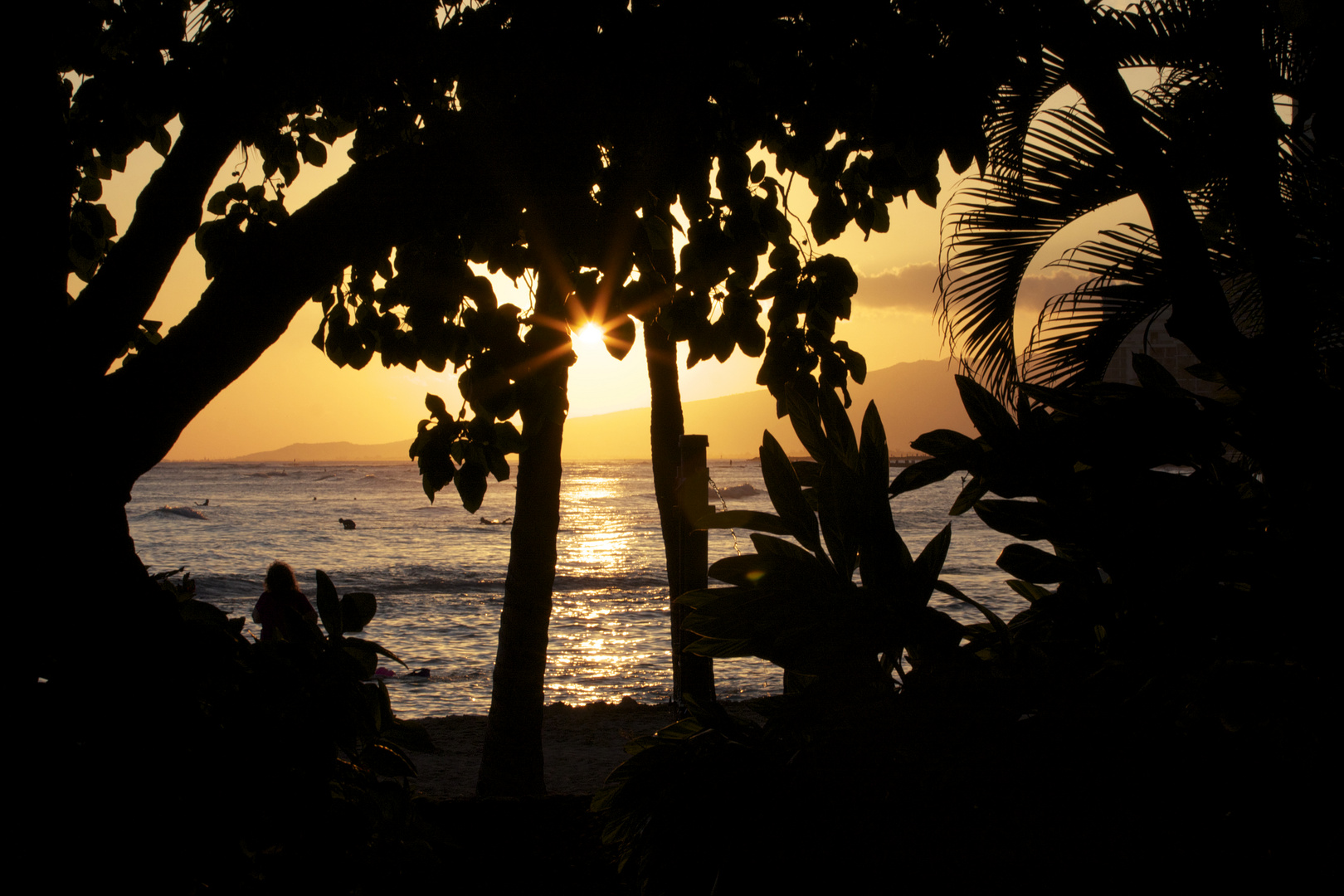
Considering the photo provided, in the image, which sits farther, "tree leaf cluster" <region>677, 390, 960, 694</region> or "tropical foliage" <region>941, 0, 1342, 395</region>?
"tropical foliage" <region>941, 0, 1342, 395</region>

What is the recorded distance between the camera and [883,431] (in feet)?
3.54

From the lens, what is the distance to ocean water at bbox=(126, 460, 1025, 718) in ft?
35.4

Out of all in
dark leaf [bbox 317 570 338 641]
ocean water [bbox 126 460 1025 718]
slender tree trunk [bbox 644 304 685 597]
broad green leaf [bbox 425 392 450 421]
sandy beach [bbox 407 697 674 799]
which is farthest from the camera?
ocean water [bbox 126 460 1025 718]

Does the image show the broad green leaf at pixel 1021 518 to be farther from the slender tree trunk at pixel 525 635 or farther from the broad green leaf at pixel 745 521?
the slender tree trunk at pixel 525 635

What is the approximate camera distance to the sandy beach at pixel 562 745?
19.9ft

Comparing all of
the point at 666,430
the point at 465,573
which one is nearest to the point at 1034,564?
the point at 666,430

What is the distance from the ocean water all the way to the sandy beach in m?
1.00

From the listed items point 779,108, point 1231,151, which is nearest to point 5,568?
point 779,108

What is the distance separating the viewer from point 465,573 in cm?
2209

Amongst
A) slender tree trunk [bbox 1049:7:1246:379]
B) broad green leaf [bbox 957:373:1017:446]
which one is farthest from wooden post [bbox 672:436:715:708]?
broad green leaf [bbox 957:373:1017:446]

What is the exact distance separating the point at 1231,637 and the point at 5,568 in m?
1.56

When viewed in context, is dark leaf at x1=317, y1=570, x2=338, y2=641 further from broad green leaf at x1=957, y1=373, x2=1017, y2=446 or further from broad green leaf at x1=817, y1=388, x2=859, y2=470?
broad green leaf at x1=957, y1=373, x2=1017, y2=446

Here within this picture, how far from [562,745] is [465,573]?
15.5 metres

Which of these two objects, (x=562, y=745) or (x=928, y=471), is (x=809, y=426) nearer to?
(x=928, y=471)
